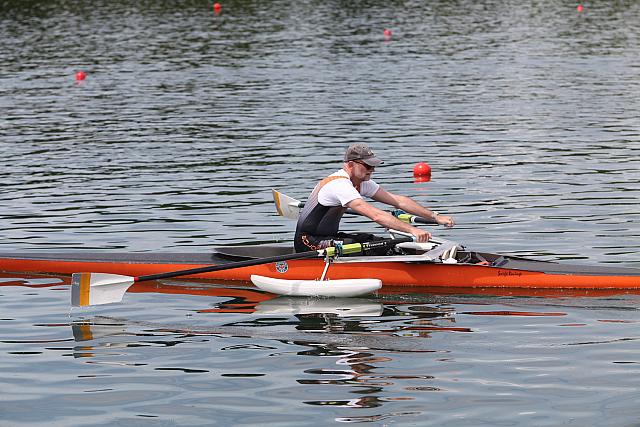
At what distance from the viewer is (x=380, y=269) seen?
52.4 feet

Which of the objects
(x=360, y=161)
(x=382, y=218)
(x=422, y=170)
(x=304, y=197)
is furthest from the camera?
(x=422, y=170)

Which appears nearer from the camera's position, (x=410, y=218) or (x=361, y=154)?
(x=361, y=154)

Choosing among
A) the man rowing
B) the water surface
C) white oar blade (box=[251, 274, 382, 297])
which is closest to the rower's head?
the man rowing

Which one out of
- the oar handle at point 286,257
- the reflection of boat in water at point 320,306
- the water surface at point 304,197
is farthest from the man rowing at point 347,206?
the water surface at point 304,197

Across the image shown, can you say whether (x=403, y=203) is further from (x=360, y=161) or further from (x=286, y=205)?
(x=286, y=205)

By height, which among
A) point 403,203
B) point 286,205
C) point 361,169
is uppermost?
point 361,169

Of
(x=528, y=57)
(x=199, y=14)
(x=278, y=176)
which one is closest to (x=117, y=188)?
(x=278, y=176)

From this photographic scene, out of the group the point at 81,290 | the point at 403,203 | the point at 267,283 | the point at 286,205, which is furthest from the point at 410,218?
the point at 81,290

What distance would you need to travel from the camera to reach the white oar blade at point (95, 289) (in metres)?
15.2

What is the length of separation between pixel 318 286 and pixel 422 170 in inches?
359

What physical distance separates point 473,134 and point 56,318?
1615 centimetres

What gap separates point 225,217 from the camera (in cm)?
2108

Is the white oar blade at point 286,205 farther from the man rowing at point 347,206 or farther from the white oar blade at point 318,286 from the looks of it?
the white oar blade at point 318,286

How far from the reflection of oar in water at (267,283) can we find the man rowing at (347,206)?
37 centimetres
